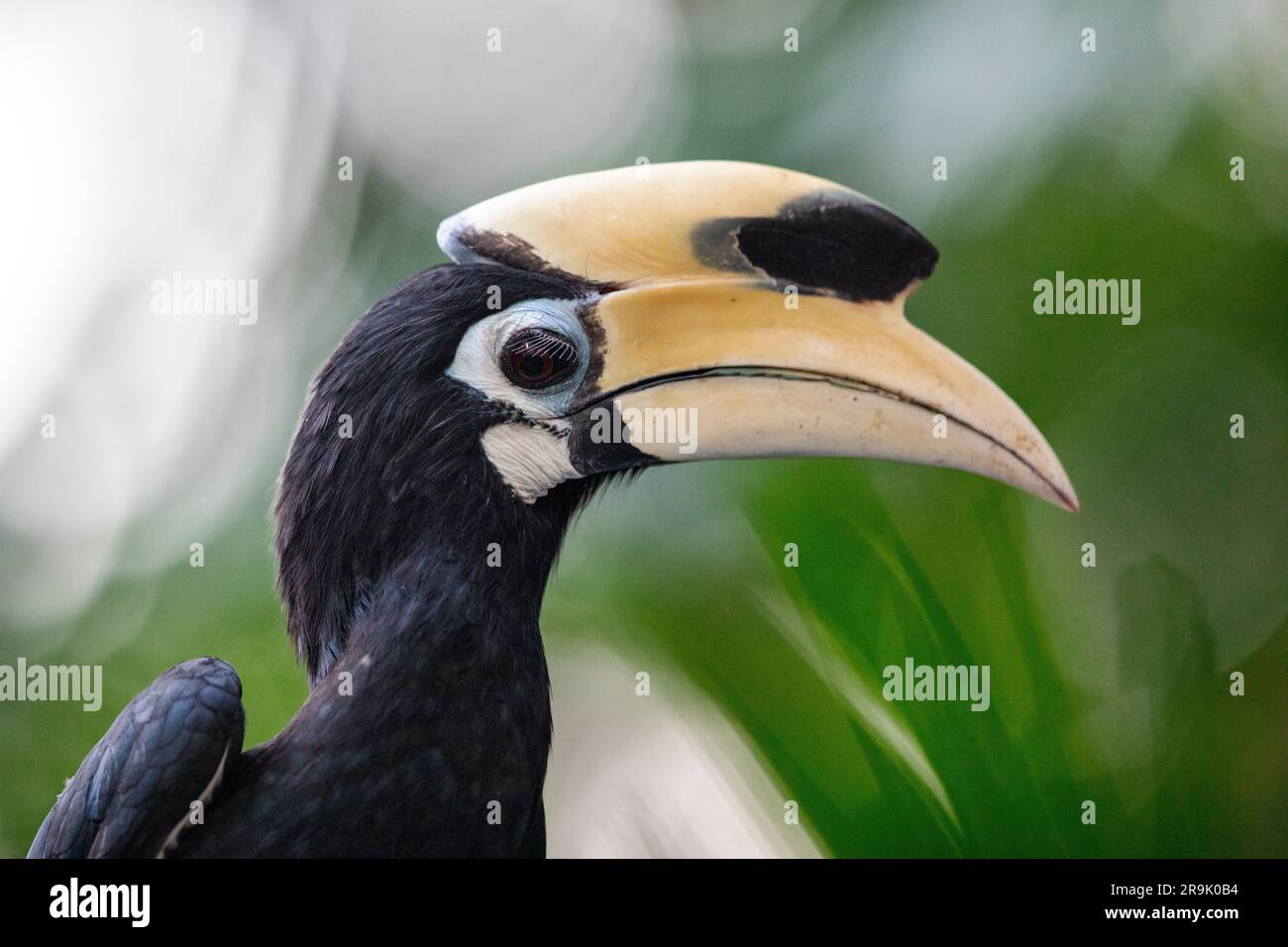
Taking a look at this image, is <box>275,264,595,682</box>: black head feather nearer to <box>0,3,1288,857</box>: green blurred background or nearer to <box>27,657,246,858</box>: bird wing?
<box>27,657,246,858</box>: bird wing

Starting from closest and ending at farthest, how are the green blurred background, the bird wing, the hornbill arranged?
the bird wing → the hornbill → the green blurred background

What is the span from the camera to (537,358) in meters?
1.47

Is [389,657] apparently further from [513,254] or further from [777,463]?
[777,463]

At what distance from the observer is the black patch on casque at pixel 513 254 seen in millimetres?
1508

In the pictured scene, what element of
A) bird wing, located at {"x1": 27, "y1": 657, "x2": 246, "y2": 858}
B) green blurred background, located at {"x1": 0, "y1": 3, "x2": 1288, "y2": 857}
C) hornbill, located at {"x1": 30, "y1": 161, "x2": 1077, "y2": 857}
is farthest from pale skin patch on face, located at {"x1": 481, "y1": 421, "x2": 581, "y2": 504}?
bird wing, located at {"x1": 27, "y1": 657, "x2": 246, "y2": 858}

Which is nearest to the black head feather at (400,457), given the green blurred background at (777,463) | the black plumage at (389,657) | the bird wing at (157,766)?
the black plumage at (389,657)

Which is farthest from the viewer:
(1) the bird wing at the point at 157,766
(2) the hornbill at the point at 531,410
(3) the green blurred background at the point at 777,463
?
(3) the green blurred background at the point at 777,463

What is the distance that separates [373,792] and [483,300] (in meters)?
0.67

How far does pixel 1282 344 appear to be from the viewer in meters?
1.95

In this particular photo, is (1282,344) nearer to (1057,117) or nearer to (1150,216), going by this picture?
(1150,216)

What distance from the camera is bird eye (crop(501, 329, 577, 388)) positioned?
4.83 feet

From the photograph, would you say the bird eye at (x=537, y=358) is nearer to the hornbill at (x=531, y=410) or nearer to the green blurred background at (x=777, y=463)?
the hornbill at (x=531, y=410)
